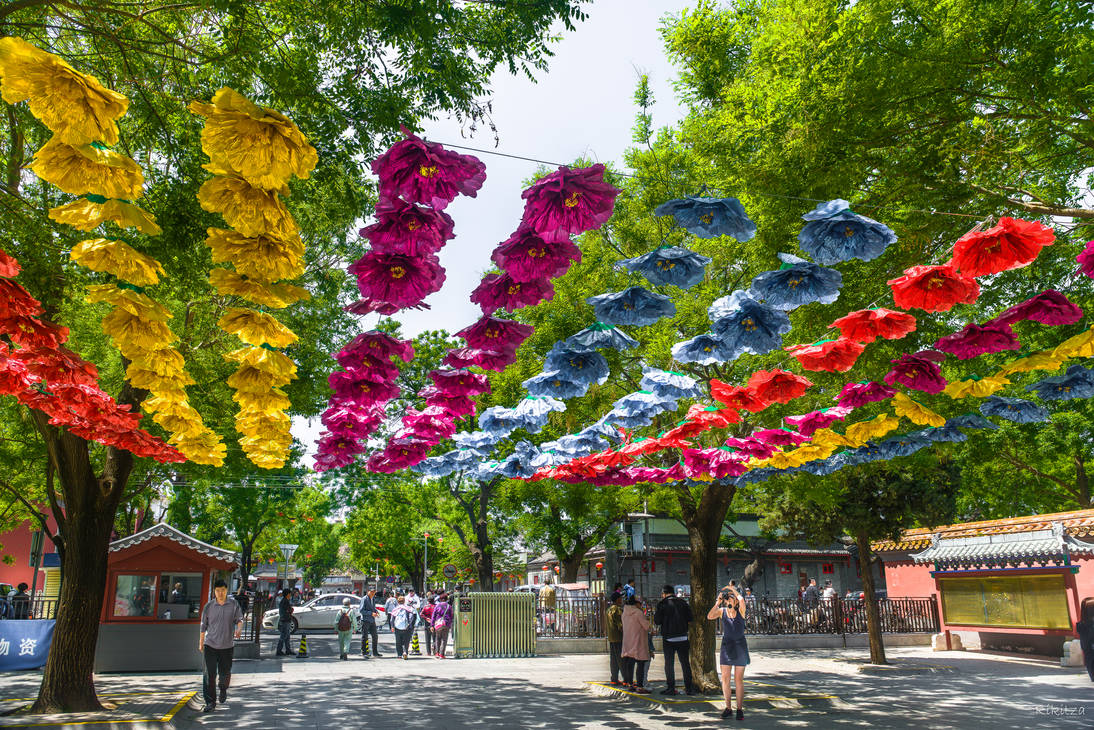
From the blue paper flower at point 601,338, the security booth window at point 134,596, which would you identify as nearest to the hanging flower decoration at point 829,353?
the blue paper flower at point 601,338

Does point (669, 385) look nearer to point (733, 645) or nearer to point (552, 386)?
point (552, 386)

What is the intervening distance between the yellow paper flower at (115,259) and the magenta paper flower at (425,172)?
6.00ft

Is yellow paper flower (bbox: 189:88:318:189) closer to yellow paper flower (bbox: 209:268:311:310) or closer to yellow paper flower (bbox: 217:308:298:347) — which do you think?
yellow paper flower (bbox: 209:268:311:310)

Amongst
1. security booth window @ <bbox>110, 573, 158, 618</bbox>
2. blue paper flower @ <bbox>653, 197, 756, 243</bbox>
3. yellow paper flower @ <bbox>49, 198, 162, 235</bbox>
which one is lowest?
security booth window @ <bbox>110, 573, 158, 618</bbox>

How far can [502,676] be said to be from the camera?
1551 cm

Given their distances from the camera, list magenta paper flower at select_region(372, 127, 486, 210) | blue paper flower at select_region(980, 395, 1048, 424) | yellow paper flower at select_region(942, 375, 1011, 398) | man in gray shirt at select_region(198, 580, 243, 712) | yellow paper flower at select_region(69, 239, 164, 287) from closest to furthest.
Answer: yellow paper flower at select_region(69, 239, 164, 287), magenta paper flower at select_region(372, 127, 486, 210), yellow paper flower at select_region(942, 375, 1011, 398), blue paper flower at select_region(980, 395, 1048, 424), man in gray shirt at select_region(198, 580, 243, 712)

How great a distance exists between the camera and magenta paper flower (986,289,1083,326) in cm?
691

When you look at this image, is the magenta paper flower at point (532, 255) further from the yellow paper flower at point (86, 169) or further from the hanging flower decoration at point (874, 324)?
the hanging flower decoration at point (874, 324)

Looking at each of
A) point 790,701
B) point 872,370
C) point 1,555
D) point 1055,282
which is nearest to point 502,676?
point 790,701

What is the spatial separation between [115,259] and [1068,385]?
1030 centimetres

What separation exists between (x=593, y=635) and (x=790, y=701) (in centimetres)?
1107

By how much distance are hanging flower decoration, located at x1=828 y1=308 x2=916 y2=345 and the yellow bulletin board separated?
13.9 m

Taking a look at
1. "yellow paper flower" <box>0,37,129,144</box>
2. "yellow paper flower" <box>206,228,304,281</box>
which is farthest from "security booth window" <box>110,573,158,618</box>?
"yellow paper flower" <box>0,37,129,144</box>

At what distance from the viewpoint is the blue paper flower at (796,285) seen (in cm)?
689
